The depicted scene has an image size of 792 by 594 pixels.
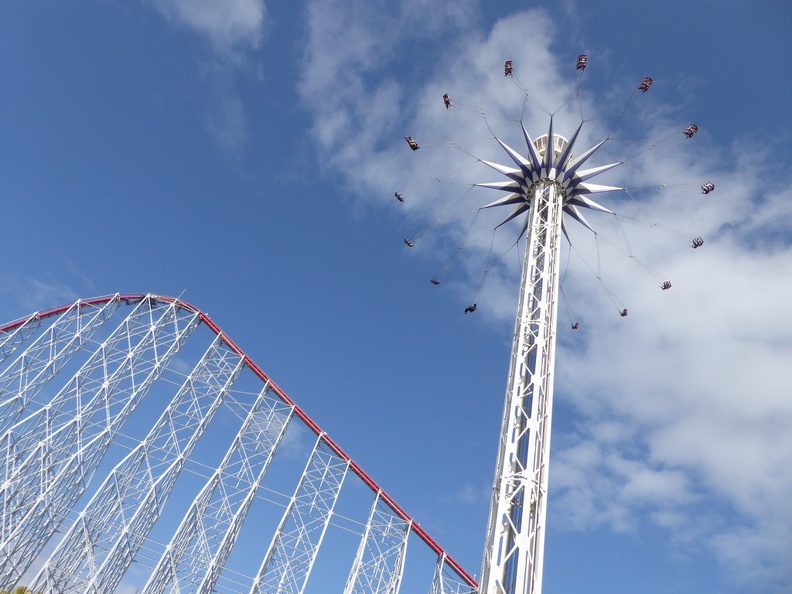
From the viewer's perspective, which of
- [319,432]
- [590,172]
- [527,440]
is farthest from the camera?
[319,432]

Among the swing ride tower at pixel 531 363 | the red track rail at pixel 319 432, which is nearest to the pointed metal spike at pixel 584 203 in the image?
the swing ride tower at pixel 531 363

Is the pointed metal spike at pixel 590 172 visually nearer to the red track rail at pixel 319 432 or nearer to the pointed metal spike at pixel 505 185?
the pointed metal spike at pixel 505 185

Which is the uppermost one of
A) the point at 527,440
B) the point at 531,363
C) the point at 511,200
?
the point at 511,200

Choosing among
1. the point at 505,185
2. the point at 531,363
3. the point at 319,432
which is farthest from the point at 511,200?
the point at 319,432

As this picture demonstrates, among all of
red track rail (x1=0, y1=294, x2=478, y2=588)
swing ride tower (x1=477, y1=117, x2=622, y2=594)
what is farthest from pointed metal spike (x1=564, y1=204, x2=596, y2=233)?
red track rail (x1=0, y1=294, x2=478, y2=588)

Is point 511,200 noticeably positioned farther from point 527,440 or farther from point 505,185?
point 527,440

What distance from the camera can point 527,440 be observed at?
43.8 ft

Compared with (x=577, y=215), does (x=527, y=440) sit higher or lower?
lower

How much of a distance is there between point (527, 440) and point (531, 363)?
2.23 m

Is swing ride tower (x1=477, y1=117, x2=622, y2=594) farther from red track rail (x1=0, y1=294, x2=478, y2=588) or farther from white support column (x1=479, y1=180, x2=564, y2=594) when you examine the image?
red track rail (x1=0, y1=294, x2=478, y2=588)

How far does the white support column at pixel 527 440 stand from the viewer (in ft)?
39.3

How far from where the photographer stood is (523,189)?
19484 mm

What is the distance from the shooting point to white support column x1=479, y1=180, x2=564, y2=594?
12.0 meters

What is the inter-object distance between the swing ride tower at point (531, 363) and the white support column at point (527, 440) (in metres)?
0.02
